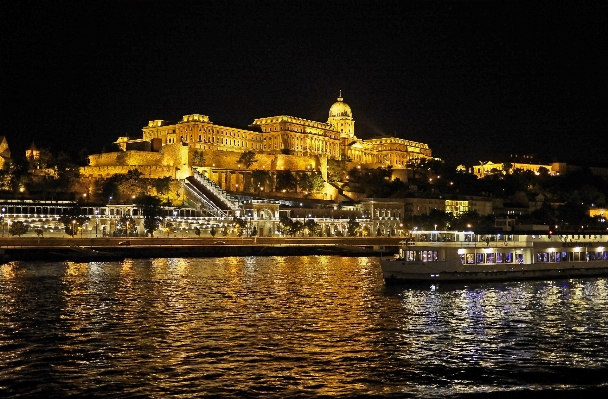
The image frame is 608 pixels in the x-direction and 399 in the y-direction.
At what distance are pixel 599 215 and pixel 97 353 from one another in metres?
84.1

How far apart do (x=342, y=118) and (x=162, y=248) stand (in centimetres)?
8112

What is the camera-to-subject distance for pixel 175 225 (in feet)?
215

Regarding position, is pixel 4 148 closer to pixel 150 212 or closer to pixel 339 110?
pixel 150 212

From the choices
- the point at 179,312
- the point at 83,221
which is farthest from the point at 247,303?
the point at 83,221

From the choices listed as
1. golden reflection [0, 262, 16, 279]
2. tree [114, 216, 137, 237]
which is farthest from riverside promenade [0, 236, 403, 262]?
tree [114, 216, 137, 237]

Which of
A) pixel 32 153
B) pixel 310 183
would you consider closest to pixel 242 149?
pixel 310 183

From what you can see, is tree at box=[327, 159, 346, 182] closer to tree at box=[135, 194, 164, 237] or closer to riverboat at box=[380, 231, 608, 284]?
tree at box=[135, 194, 164, 237]

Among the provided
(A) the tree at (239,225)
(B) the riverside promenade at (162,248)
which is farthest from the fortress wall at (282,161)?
(B) the riverside promenade at (162,248)

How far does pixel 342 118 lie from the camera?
128750mm

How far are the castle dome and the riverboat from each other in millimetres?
94846

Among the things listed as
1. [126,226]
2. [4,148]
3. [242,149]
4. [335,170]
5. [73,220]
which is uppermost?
[242,149]

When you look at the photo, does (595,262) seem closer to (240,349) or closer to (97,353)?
(240,349)

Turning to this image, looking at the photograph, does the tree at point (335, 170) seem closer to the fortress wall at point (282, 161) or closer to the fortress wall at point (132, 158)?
the fortress wall at point (282, 161)

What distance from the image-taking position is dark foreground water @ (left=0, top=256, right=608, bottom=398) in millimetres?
14258
